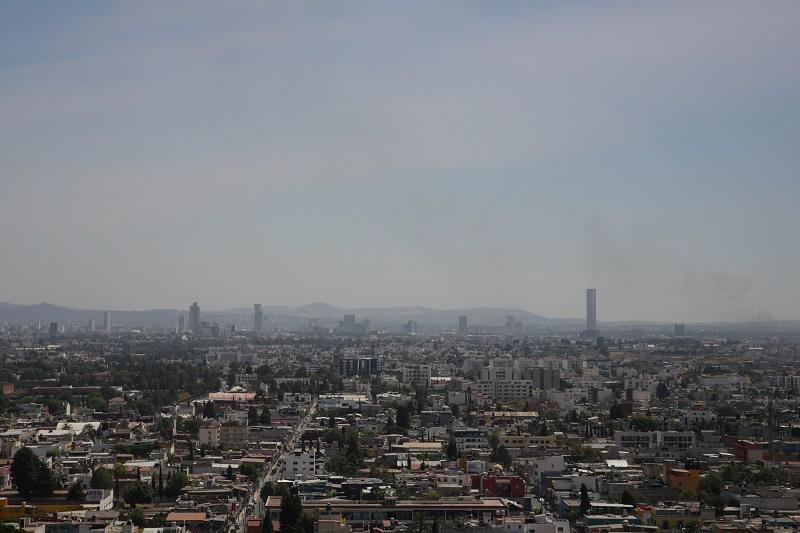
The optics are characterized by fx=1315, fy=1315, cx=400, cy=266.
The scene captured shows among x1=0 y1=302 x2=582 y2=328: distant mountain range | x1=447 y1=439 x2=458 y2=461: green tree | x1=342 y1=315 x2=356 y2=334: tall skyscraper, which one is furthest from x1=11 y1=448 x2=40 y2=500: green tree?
x1=0 y1=302 x2=582 y2=328: distant mountain range

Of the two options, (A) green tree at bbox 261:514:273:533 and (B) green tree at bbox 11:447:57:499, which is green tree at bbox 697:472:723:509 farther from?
(B) green tree at bbox 11:447:57:499

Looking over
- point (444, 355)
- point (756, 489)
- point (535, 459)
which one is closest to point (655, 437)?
point (535, 459)

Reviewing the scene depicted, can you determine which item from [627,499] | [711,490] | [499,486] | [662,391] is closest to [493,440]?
[499,486]

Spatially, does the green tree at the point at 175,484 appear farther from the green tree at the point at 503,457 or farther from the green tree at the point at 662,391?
the green tree at the point at 662,391

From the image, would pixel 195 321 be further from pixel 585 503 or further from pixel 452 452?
pixel 585 503

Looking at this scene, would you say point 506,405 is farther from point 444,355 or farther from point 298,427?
point 444,355

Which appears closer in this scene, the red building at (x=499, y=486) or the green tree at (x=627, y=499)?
the green tree at (x=627, y=499)

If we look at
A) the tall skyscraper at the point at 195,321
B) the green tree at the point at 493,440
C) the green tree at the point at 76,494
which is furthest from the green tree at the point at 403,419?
the tall skyscraper at the point at 195,321
